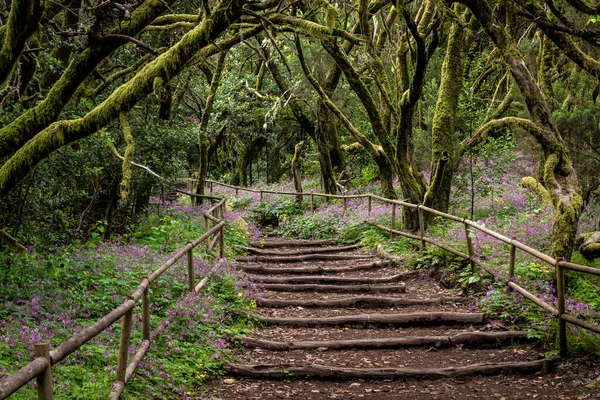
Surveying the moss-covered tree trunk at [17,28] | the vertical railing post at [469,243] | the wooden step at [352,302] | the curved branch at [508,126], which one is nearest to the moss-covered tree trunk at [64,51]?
the moss-covered tree trunk at [17,28]

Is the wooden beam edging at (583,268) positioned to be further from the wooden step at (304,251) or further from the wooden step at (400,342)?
the wooden step at (304,251)

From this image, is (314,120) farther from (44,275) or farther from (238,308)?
(44,275)

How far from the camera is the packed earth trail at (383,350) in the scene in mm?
6000

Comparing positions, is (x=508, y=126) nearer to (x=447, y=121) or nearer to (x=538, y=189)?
(x=447, y=121)

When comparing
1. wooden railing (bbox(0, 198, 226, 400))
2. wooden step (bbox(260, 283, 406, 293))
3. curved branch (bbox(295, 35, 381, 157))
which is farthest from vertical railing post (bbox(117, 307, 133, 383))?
curved branch (bbox(295, 35, 381, 157))

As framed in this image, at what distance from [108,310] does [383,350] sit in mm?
3578

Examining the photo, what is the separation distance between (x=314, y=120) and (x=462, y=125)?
7.75 metres

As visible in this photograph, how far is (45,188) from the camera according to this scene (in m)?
9.12

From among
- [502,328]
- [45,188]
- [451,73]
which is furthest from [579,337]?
[45,188]

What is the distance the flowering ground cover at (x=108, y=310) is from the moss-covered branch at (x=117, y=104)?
4.53 ft

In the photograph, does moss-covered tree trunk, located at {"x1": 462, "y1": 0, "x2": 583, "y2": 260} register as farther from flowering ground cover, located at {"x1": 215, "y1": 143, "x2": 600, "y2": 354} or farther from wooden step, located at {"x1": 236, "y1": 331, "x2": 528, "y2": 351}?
wooden step, located at {"x1": 236, "y1": 331, "x2": 528, "y2": 351}

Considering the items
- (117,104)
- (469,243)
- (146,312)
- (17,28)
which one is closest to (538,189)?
(469,243)

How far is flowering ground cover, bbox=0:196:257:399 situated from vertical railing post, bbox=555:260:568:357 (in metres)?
3.90

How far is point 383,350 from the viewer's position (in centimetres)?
745
